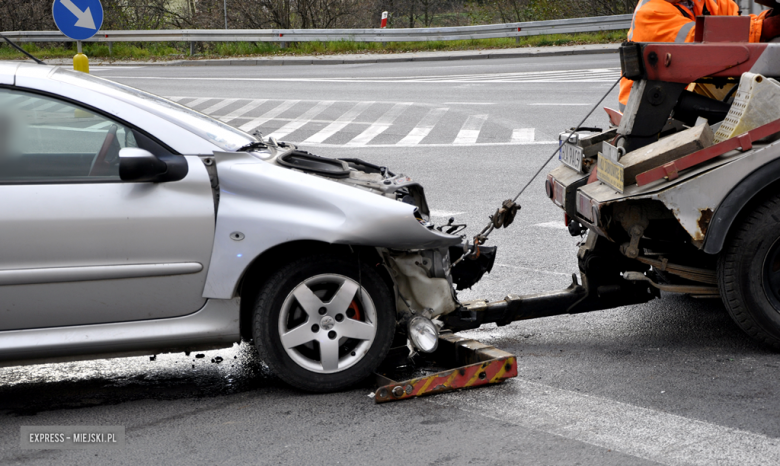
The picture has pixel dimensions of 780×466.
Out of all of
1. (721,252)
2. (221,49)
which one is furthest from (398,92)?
(721,252)

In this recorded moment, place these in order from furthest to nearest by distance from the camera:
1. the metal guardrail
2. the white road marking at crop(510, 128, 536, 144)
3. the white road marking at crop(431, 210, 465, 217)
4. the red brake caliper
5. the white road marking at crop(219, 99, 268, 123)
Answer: the metal guardrail < the white road marking at crop(219, 99, 268, 123) < the white road marking at crop(510, 128, 536, 144) < the white road marking at crop(431, 210, 465, 217) < the red brake caliper

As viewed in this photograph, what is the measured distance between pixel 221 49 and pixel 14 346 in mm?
24137

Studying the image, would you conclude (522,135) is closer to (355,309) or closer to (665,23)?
(665,23)

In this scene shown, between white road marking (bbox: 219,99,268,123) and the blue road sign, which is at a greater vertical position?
the blue road sign

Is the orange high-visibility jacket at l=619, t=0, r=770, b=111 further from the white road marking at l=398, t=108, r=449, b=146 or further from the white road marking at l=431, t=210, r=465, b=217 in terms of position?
the white road marking at l=398, t=108, r=449, b=146

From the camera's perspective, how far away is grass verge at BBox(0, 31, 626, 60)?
25.1m

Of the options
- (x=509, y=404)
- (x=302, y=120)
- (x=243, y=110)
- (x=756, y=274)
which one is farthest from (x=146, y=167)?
(x=243, y=110)

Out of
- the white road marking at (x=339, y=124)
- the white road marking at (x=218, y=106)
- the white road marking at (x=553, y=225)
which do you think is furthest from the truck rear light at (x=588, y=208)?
the white road marking at (x=218, y=106)

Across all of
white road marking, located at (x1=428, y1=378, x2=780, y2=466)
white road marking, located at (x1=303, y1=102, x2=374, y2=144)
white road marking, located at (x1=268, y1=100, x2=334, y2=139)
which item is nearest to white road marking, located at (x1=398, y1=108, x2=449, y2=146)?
white road marking, located at (x1=303, y1=102, x2=374, y2=144)

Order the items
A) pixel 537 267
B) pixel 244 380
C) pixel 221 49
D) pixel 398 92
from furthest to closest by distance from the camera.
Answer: pixel 221 49 < pixel 398 92 < pixel 537 267 < pixel 244 380

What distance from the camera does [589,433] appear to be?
11.7ft

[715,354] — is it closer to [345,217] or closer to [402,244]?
[402,244]

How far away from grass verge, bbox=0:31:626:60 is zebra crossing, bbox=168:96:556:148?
30.2ft

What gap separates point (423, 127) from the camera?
527 inches
